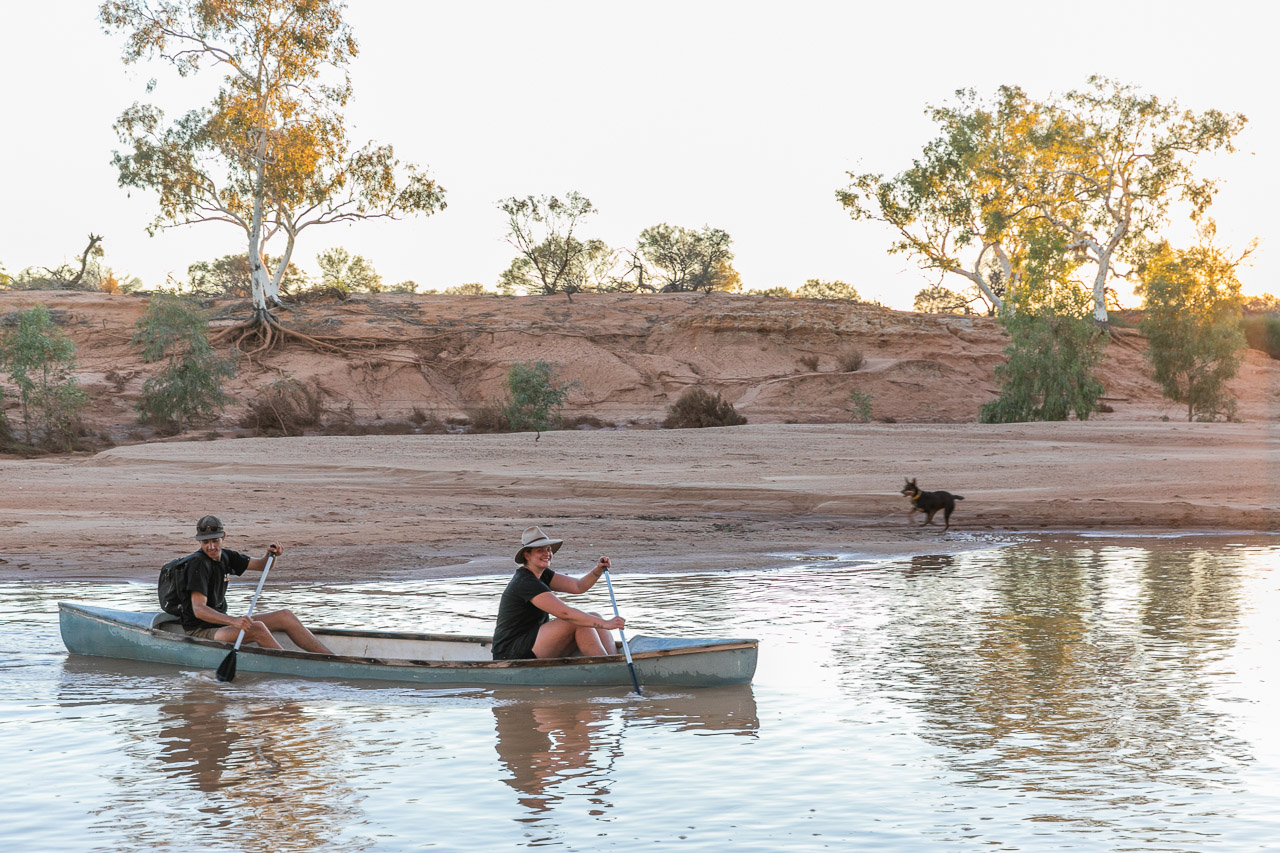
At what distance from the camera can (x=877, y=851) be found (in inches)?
240

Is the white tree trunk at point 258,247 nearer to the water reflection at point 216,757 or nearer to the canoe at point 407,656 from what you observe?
the canoe at point 407,656

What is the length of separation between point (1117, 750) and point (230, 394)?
3306 cm

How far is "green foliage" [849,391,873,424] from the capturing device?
3644 centimetres

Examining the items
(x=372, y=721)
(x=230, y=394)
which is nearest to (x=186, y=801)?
(x=372, y=721)

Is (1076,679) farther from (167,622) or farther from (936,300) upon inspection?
(936,300)

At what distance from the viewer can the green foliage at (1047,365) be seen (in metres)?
33.4

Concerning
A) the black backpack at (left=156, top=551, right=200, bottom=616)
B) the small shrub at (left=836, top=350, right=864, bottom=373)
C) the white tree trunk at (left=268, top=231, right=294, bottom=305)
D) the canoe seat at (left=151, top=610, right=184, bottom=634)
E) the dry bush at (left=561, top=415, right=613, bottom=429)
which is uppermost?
the white tree trunk at (left=268, top=231, right=294, bottom=305)

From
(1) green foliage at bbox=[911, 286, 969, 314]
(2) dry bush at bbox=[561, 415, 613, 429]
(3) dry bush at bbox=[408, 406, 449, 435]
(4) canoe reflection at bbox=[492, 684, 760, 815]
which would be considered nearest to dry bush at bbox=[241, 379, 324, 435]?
(3) dry bush at bbox=[408, 406, 449, 435]

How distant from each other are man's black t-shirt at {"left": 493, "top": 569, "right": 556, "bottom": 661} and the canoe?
0.20 m

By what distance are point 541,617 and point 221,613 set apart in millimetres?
2581

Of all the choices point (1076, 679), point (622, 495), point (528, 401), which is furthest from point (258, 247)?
point (1076, 679)

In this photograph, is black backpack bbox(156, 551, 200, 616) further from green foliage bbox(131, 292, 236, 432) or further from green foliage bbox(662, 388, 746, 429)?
green foliage bbox(662, 388, 746, 429)

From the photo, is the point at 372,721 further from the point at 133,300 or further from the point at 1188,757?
the point at 133,300

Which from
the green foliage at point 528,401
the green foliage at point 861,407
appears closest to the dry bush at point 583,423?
the green foliage at point 528,401
